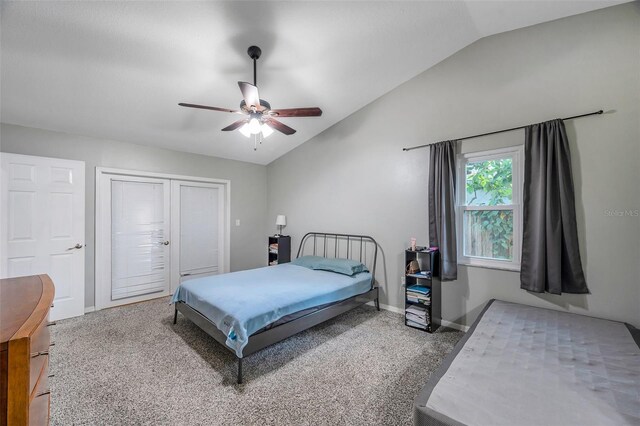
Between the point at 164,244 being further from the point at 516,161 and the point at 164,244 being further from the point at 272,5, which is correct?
the point at 516,161

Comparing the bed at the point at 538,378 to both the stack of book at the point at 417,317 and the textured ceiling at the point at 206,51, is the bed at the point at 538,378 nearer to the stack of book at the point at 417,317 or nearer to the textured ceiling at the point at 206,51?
the stack of book at the point at 417,317

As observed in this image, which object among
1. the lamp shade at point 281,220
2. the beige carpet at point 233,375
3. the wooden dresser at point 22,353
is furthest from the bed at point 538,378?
the lamp shade at point 281,220

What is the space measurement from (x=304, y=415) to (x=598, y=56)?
12.5 ft

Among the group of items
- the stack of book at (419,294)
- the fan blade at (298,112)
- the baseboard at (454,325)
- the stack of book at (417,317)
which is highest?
the fan blade at (298,112)

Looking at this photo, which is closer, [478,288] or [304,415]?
[304,415]

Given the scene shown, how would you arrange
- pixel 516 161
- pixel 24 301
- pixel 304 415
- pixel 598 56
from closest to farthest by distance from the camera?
pixel 24 301
pixel 304 415
pixel 598 56
pixel 516 161

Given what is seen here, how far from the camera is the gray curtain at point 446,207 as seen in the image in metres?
3.01

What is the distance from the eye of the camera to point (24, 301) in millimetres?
A: 1160

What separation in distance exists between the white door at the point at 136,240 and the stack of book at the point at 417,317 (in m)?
3.80

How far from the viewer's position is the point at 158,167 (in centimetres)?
424

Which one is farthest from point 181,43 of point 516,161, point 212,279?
point 516,161

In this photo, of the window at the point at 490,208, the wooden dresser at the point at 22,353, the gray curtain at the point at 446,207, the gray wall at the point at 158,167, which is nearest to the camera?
the wooden dresser at the point at 22,353

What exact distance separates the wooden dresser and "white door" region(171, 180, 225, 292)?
3.26 metres

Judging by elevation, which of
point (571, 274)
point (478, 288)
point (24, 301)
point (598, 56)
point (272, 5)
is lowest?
point (478, 288)
